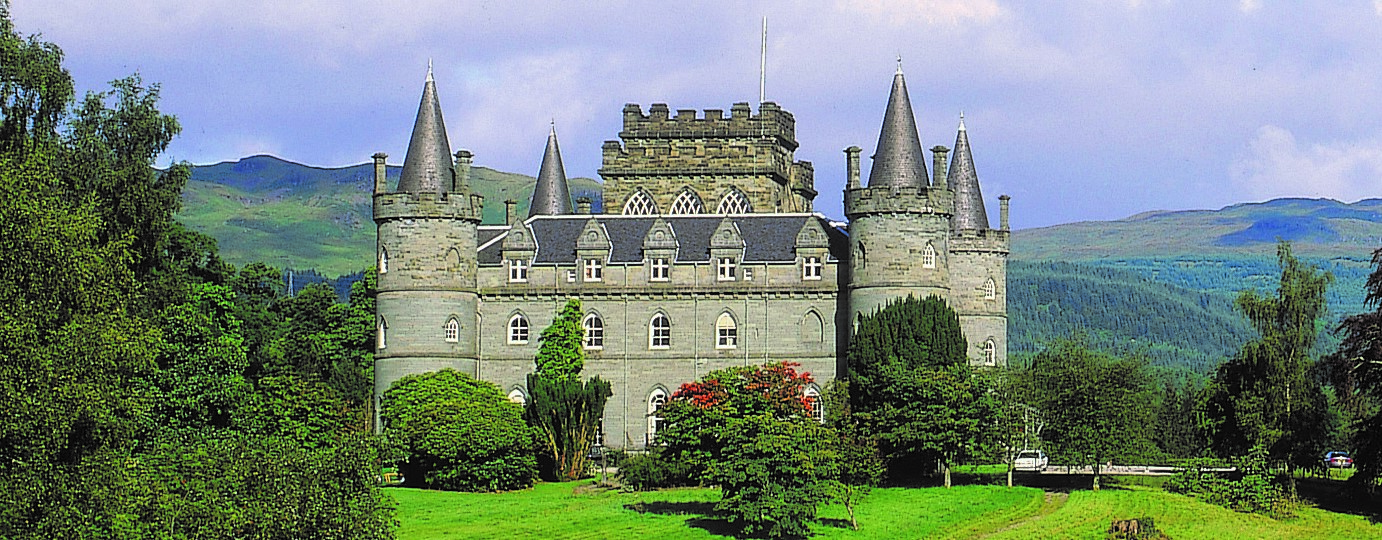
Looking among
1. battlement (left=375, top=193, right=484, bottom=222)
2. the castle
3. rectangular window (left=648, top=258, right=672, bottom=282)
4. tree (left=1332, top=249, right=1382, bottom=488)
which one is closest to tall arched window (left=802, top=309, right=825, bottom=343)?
the castle

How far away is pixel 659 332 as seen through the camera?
63.0m

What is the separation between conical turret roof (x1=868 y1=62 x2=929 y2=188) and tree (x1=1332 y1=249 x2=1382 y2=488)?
51.9ft

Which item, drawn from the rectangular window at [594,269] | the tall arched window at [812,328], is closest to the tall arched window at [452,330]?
the rectangular window at [594,269]

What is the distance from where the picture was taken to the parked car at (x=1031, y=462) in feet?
201

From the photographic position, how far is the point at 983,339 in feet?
208

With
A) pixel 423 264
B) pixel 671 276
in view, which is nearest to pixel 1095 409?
pixel 671 276

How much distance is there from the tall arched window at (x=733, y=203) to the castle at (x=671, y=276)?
5.84m

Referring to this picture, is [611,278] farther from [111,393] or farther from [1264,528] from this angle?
[111,393]

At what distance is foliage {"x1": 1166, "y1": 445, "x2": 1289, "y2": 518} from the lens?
4772cm

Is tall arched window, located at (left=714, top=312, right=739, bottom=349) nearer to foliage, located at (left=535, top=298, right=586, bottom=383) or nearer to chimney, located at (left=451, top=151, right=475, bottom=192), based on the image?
foliage, located at (left=535, top=298, right=586, bottom=383)

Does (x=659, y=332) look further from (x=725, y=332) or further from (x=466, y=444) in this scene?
(x=466, y=444)

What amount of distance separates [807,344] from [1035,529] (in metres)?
20.6

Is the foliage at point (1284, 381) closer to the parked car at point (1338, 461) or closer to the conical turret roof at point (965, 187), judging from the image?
the conical turret roof at point (965, 187)

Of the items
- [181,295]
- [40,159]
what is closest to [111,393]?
[40,159]
